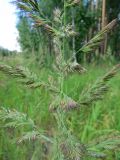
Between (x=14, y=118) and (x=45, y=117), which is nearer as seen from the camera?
(x=14, y=118)

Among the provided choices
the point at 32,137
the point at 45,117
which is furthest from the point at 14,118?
the point at 45,117

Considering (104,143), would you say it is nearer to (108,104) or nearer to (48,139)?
(48,139)

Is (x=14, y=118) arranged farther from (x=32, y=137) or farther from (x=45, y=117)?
(x=45, y=117)

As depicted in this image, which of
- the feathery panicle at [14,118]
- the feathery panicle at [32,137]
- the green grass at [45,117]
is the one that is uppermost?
the feathery panicle at [14,118]

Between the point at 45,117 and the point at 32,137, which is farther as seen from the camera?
the point at 45,117

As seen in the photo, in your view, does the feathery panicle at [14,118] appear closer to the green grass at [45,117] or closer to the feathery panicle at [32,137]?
the feathery panicle at [32,137]

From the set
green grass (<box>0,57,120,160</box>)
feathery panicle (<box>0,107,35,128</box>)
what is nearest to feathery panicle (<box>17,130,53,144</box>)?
feathery panicle (<box>0,107,35,128</box>)

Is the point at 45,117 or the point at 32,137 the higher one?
the point at 32,137

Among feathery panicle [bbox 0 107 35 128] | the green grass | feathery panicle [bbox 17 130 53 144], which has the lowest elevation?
the green grass

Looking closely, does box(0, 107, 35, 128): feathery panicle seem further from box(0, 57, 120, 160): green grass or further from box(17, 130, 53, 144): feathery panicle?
box(0, 57, 120, 160): green grass

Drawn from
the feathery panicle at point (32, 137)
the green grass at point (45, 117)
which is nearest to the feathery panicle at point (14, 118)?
the feathery panicle at point (32, 137)

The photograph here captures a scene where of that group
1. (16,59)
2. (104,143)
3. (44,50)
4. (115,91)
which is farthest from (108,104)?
(104,143)

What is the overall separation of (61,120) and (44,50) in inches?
145

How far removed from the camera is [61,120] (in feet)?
4.15
